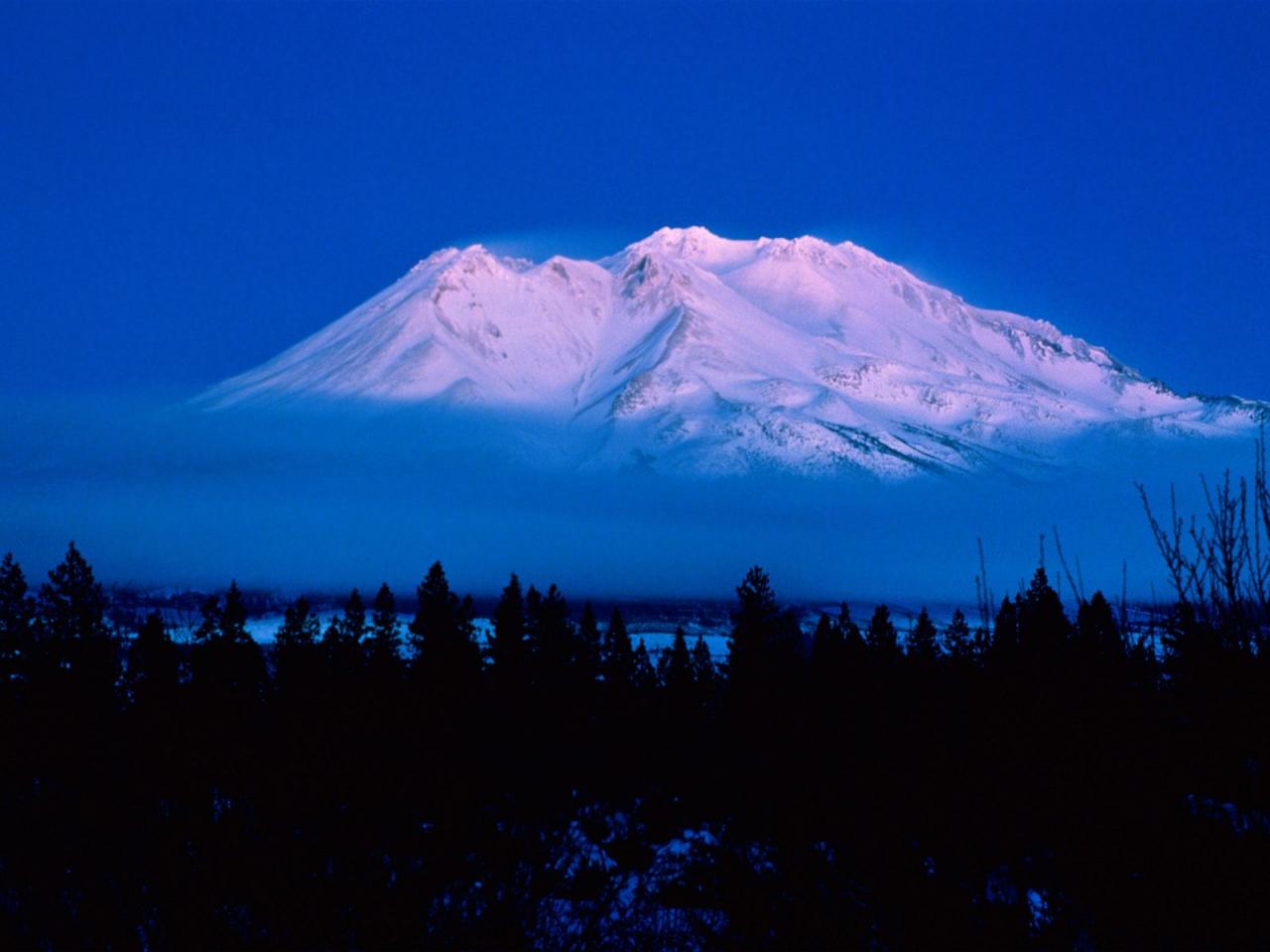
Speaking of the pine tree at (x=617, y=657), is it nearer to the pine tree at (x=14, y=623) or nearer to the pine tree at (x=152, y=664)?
the pine tree at (x=152, y=664)

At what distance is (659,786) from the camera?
38531mm

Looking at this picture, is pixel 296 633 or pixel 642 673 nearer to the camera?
pixel 642 673

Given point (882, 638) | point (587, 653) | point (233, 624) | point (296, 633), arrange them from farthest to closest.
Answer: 1. point (296, 633)
2. point (882, 638)
3. point (587, 653)
4. point (233, 624)

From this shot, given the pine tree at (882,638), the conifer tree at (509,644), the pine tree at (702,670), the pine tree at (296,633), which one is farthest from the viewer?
the pine tree at (702,670)

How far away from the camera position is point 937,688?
38188mm

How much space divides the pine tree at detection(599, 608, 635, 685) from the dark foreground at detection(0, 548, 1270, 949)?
43 centimetres

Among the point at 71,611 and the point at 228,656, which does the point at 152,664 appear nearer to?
the point at 228,656

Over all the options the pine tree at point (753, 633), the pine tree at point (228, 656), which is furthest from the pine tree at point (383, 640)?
the pine tree at point (753, 633)

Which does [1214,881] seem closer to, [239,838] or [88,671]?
[239,838]

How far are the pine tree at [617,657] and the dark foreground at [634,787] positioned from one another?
0.43 m

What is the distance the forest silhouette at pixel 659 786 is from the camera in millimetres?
8375

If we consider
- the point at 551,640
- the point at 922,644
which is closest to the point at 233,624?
the point at 551,640

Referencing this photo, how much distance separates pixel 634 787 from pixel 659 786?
86 centimetres

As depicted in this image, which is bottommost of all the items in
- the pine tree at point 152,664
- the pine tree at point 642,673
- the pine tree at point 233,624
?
the pine tree at point 642,673
